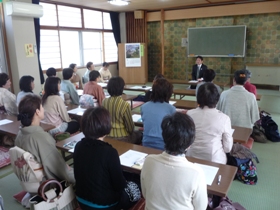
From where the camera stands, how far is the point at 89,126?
154cm

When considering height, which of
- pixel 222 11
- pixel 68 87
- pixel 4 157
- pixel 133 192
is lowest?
pixel 4 157

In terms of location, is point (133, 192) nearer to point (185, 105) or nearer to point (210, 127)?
point (210, 127)

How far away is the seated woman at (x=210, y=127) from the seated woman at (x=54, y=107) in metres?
1.79

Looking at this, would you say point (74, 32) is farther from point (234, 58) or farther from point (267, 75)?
point (267, 75)

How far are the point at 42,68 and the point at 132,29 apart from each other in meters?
4.04

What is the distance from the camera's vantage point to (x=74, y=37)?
788cm

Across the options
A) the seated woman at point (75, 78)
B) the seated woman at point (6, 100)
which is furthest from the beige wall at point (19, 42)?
the seated woman at point (6, 100)

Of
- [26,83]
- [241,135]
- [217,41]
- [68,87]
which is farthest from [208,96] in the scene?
[217,41]

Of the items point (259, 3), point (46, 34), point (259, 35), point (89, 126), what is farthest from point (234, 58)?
point (89, 126)

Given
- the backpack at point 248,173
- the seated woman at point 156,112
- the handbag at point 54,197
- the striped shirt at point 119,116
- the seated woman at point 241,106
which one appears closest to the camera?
the handbag at point 54,197

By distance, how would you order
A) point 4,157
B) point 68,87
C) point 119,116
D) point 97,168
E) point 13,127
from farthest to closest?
point 68,87 → point 4,157 → point 13,127 → point 119,116 → point 97,168

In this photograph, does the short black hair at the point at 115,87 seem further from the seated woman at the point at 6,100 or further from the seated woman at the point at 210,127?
the seated woman at the point at 6,100

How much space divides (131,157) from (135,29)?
810 cm

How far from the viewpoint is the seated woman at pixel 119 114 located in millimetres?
2516
